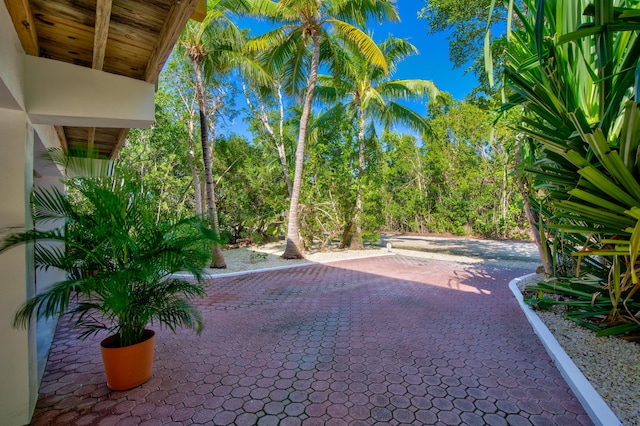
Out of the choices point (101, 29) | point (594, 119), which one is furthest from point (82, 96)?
point (594, 119)

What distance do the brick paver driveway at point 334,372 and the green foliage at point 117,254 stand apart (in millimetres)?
652

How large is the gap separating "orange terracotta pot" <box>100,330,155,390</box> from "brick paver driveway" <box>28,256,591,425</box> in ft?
0.34

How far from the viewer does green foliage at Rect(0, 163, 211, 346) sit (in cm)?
256

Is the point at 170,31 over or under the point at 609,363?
over

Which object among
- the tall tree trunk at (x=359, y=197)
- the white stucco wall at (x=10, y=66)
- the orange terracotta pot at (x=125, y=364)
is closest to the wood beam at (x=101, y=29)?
the white stucco wall at (x=10, y=66)

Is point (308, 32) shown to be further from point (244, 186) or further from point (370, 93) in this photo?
point (244, 186)

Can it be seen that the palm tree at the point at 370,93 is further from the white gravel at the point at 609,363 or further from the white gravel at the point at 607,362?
the white gravel at the point at 609,363

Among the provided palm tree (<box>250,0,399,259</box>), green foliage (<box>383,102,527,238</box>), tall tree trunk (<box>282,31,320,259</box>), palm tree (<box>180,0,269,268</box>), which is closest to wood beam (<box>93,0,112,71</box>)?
palm tree (<box>180,0,269,268</box>)

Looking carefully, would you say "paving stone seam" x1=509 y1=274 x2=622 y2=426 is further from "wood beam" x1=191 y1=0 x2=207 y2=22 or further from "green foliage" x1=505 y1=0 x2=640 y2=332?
"wood beam" x1=191 y1=0 x2=207 y2=22

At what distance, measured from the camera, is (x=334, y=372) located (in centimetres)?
327

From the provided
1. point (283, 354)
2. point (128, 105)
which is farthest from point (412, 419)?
point (128, 105)

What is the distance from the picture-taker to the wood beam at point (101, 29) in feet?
7.55

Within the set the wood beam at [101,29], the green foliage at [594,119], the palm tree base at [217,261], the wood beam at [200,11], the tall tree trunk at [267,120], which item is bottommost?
the palm tree base at [217,261]

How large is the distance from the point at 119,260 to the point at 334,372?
241cm
